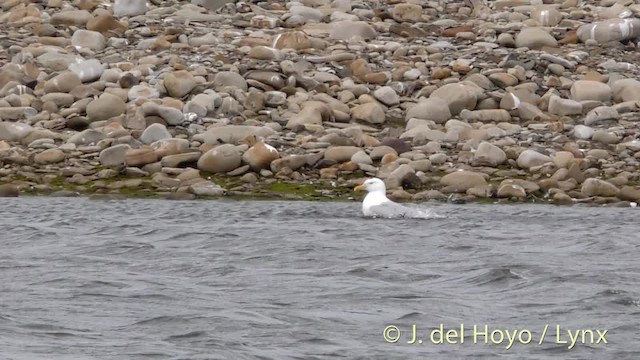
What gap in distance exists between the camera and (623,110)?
2767 centimetres

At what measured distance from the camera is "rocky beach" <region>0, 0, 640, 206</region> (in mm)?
23969

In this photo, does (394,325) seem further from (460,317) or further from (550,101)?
(550,101)

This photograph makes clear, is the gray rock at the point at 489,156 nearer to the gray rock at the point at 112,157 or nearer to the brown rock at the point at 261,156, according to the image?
the brown rock at the point at 261,156

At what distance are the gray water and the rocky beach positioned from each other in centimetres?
229

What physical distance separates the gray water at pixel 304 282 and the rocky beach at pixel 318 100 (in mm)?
2294

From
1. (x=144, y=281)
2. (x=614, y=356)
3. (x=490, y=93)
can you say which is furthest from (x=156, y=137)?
(x=614, y=356)

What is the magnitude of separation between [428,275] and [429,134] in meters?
11.0

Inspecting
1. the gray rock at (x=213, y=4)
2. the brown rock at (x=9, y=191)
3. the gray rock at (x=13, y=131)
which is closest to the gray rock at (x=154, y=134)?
the gray rock at (x=13, y=131)

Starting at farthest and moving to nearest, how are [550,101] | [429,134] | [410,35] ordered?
[410,35] < [550,101] < [429,134]

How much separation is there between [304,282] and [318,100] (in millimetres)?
13234

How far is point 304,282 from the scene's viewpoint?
47.9 feet

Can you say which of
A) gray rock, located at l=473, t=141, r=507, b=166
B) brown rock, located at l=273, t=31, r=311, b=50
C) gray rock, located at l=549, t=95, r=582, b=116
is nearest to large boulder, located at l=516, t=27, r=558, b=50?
gray rock, located at l=549, t=95, r=582, b=116

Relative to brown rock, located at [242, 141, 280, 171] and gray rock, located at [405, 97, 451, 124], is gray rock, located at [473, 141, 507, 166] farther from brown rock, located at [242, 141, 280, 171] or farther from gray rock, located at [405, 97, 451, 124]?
brown rock, located at [242, 141, 280, 171]

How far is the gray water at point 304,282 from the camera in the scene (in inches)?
458
